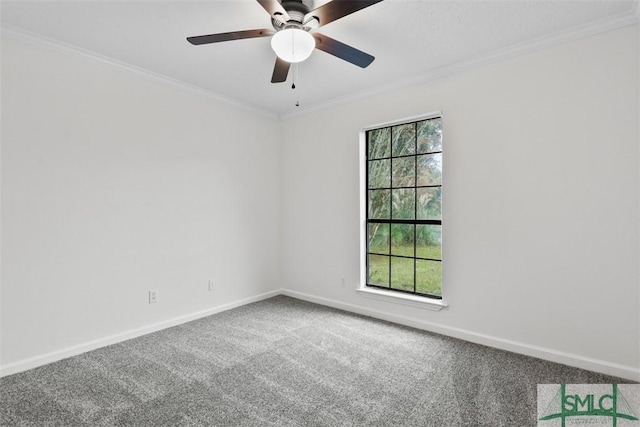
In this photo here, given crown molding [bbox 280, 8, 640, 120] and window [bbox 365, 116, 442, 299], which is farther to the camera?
window [bbox 365, 116, 442, 299]

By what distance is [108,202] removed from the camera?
2.90 m

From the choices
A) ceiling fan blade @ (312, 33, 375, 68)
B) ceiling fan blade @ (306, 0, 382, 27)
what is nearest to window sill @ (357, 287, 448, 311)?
ceiling fan blade @ (312, 33, 375, 68)

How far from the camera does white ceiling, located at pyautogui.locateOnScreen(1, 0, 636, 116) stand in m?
2.15

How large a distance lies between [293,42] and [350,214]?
2.17 meters

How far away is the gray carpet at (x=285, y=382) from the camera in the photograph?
190 centimetres

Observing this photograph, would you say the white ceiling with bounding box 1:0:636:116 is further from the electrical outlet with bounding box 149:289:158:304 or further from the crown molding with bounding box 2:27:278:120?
the electrical outlet with bounding box 149:289:158:304

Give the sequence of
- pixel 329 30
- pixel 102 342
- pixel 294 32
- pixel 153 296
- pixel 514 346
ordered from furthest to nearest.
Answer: pixel 153 296
pixel 102 342
pixel 514 346
pixel 329 30
pixel 294 32

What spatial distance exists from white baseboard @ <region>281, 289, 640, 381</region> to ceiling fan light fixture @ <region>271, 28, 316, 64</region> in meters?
2.66

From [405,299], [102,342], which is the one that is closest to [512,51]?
[405,299]

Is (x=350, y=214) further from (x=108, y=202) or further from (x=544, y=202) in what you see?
(x=108, y=202)

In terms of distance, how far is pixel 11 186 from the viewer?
2.40 metres

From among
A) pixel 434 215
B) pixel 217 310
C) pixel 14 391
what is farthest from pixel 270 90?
pixel 14 391

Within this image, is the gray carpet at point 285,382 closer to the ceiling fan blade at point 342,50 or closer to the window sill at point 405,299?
the window sill at point 405,299

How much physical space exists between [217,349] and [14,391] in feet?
4.30
